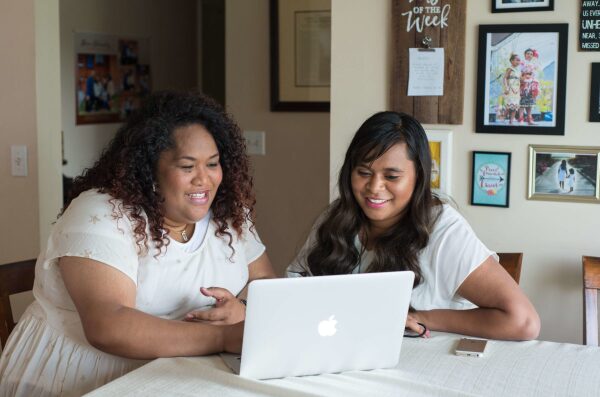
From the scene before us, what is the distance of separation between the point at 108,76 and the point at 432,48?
2.77 m

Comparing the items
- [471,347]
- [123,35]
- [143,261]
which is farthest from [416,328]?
[123,35]

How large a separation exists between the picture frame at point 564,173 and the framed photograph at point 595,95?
100 millimetres

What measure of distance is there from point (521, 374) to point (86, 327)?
3.21ft

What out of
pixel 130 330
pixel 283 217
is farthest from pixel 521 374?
pixel 283 217

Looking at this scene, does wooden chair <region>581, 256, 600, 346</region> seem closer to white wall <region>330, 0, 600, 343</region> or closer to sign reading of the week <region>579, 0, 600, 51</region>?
white wall <region>330, 0, 600, 343</region>

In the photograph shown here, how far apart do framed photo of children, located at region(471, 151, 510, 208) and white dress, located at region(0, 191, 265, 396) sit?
0.99m

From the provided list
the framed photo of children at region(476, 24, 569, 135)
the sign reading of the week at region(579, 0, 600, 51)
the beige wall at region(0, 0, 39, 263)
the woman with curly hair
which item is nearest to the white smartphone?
the woman with curly hair

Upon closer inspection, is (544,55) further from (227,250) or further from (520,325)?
(227,250)

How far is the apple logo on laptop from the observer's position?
1.74 m

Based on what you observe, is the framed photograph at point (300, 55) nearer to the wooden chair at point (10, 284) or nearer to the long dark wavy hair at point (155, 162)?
the long dark wavy hair at point (155, 162)

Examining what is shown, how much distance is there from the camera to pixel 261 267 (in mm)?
2453

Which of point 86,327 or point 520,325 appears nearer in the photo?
point 86,327

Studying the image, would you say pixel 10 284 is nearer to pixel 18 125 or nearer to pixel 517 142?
pixel 18 125

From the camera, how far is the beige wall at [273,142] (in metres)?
4.20
